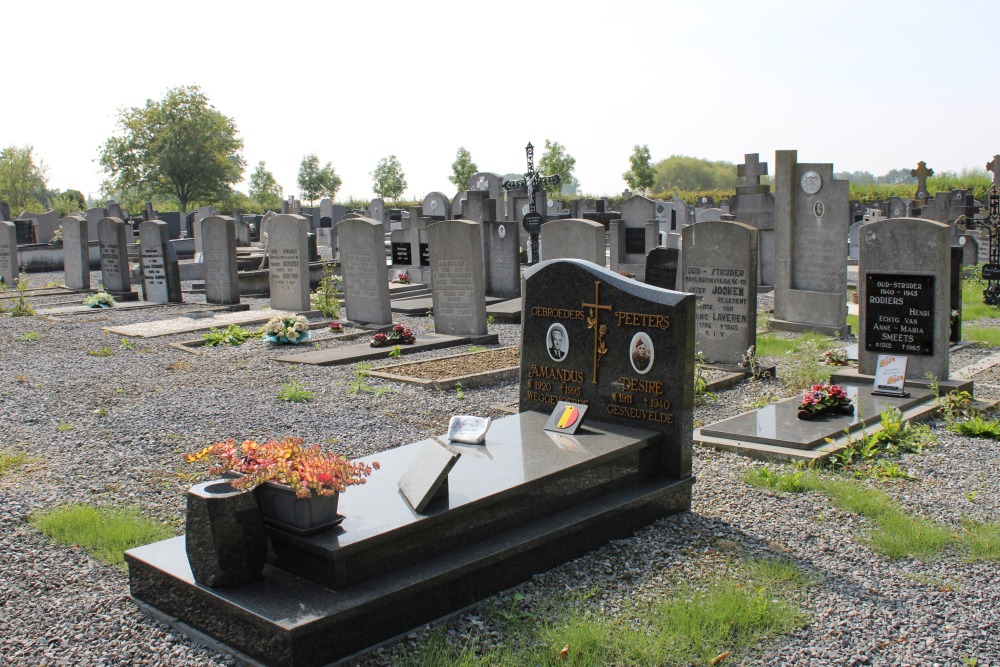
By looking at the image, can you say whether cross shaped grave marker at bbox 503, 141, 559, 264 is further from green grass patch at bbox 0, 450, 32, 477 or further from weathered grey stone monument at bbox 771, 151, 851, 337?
green grass patch at bbox 0, 450, 32, 477

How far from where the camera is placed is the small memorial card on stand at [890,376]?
301 inches

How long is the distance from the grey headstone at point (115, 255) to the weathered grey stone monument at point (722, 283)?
11081 mm

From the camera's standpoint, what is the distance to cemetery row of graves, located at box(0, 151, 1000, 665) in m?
3.65

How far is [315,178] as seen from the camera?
2398 inches

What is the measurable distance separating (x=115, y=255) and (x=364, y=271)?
625 cm

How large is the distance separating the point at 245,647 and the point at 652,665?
1.60 meters

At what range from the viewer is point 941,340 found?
7828 mm

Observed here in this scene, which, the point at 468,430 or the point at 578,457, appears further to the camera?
the point at 468,430

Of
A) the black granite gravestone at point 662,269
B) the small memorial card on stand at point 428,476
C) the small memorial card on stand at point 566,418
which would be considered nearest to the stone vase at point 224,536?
the small memorial card on stand at point 428,476

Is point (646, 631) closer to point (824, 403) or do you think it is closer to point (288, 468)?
point (288, 468)

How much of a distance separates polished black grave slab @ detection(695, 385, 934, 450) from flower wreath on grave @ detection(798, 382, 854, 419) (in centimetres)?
5

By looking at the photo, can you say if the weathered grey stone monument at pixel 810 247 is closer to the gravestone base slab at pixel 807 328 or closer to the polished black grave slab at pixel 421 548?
the gravestone base slab at pixel 807 328

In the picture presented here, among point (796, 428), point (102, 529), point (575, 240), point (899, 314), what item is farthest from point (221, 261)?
point (796, 428)

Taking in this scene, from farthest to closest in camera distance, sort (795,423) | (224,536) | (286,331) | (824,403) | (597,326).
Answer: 1. (286,331)
2. (824,403)
3. (795,423)
4. (597,326)
5. (224,536)
